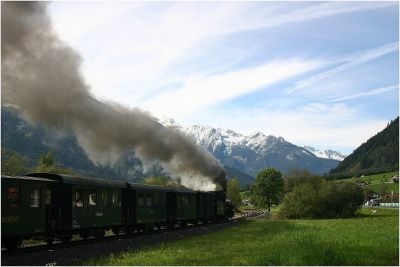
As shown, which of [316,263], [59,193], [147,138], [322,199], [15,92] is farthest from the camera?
[322,199]

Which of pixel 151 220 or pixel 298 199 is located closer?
pixel 151 220

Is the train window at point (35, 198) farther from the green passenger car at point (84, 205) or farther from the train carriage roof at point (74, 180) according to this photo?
the train carriage roof at point (74, 180)

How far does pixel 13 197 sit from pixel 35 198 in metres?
2.07

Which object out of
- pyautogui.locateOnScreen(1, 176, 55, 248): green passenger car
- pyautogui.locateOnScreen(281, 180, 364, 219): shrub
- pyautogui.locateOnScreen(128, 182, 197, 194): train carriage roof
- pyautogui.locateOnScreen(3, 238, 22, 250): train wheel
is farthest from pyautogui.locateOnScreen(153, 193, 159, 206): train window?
pyautogui.locateOnScreen(281, 180, 364, 219): shrub

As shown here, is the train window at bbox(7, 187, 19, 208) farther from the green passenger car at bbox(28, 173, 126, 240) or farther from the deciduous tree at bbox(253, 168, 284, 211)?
the deciduous tree at bbox(253, 168, 284, 211)

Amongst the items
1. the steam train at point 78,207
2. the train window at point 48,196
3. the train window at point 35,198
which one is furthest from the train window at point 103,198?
the train window at point 35,198

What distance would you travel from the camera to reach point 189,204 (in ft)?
153

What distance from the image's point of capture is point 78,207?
2784 cm

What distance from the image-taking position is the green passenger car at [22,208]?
2186 cm

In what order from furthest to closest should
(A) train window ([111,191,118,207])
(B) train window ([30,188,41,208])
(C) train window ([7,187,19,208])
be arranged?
1. (A) train window ([111,191,118,207])
2. (B) train window ([30,188,41,208])
3. (C) train window ([7,187,19,208])

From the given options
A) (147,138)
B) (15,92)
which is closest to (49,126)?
(15,92)

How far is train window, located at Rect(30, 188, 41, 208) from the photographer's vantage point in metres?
24.0

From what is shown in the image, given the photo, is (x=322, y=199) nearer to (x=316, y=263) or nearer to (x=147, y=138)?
(x=147, y=138)

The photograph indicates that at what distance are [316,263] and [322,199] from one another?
54356 millimetres
